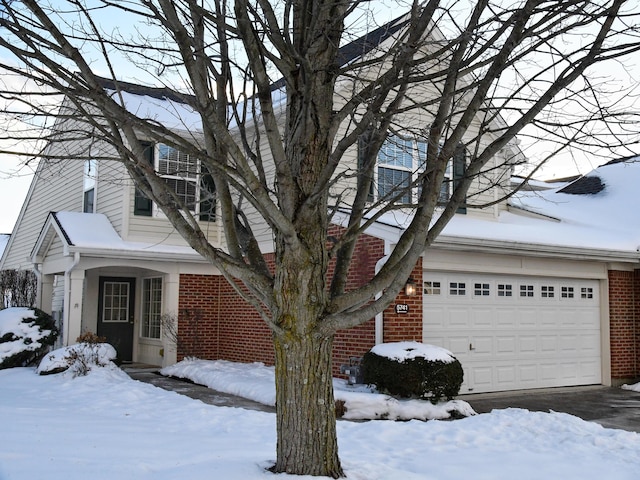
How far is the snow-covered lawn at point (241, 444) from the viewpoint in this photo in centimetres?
561

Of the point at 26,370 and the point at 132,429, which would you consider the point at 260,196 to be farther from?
the point at 26,370

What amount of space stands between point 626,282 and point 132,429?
10.5 m

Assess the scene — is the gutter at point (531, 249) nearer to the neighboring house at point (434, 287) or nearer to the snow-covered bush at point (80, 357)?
the neighboring house at point (434, 287)

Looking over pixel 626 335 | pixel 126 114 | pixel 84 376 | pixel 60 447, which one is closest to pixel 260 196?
pixel 126 114

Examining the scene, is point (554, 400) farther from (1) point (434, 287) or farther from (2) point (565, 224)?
(2) point (565, 224)

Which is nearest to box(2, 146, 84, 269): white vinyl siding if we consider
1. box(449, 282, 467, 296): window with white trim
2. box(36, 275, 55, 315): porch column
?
box(36, 275, 55, 315): porch column

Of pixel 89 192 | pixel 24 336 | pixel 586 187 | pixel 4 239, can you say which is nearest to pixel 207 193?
pixel 24 336

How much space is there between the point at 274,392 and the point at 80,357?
168 inches

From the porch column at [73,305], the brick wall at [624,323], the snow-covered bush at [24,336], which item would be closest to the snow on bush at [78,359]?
the porch column at [73,305]

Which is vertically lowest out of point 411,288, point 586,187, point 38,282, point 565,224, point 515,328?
point 515,328

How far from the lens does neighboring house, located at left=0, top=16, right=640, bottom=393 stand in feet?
36.9

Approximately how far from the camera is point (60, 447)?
6.41 m

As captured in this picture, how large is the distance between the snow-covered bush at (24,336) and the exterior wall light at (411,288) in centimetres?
762

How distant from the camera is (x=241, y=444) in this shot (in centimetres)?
686
